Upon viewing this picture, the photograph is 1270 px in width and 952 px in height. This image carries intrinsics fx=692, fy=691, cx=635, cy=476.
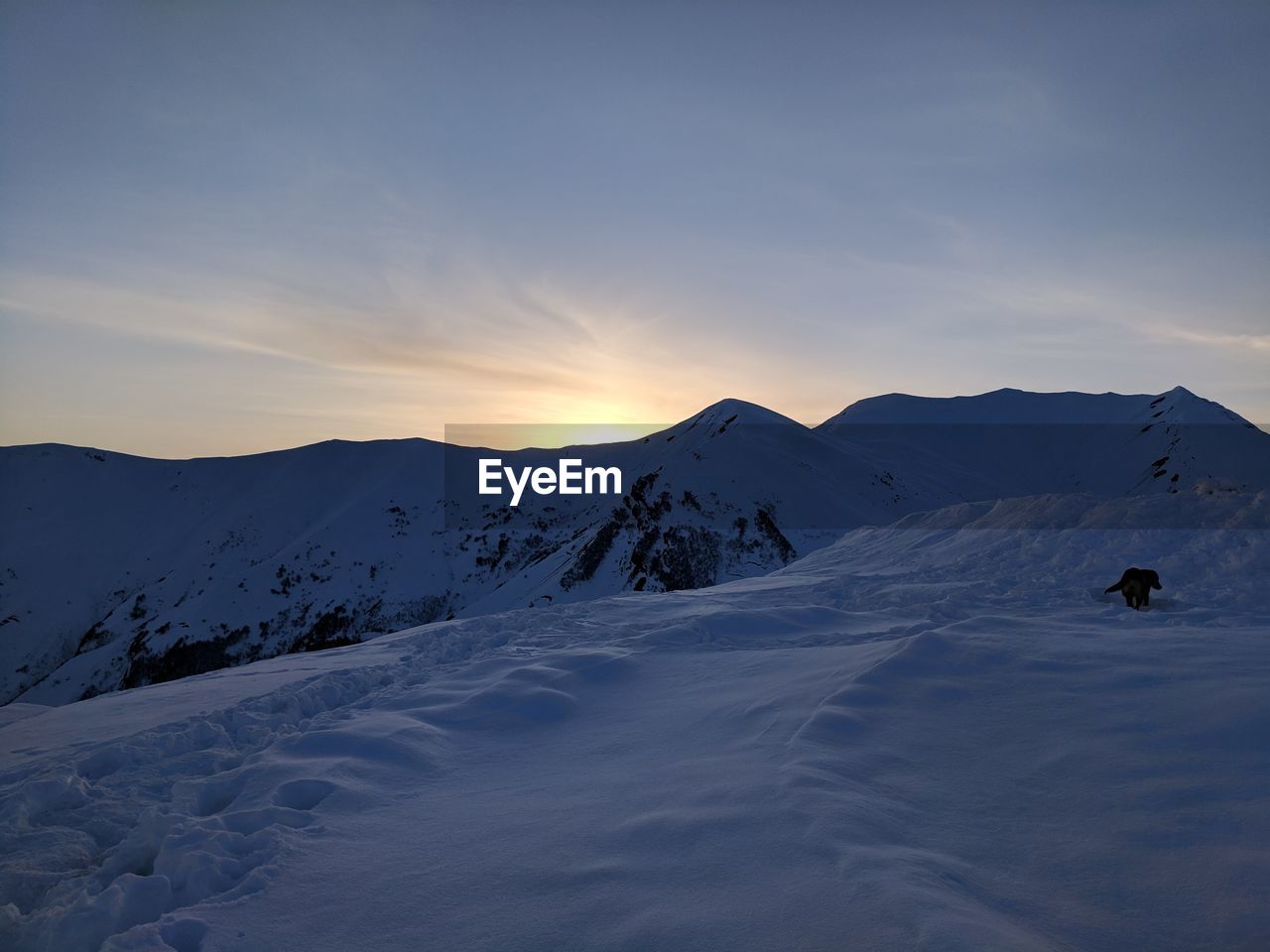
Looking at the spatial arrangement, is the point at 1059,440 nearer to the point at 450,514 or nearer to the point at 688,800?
the point at 450,514

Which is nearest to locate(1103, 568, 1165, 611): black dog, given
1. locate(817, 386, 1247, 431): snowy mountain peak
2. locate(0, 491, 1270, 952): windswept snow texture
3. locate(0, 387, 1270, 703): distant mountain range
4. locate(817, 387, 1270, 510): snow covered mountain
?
locate(0, 491, 1270, 952): windswept snow texture

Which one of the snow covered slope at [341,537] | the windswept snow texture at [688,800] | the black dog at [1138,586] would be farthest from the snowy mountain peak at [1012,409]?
the windswept snow texture at [688,800]

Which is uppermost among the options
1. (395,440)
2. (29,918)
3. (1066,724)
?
(395,440)

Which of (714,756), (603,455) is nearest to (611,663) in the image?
(714,756)

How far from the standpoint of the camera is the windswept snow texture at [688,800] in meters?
2.95

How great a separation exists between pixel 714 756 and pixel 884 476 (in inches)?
1758

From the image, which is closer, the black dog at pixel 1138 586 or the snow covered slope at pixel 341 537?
the black dog at pixel 1138 586

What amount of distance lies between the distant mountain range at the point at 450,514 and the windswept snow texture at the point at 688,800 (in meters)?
23.1

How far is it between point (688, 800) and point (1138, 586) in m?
8.28

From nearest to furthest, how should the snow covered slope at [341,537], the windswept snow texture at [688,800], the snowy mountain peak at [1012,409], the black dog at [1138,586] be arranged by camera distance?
1. the windswept snow texture at [688,800]
2. the black dog at [1138,586]
3. the snow covered slope at [341,537]
4. the snowy mountain peak at [1012,409]

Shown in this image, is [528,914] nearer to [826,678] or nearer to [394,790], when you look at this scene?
[394,790]

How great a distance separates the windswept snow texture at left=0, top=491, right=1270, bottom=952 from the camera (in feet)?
9.68

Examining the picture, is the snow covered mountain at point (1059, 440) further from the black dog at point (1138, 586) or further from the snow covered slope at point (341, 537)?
the black dog at point (1138, 586)

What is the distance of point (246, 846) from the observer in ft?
13.1
